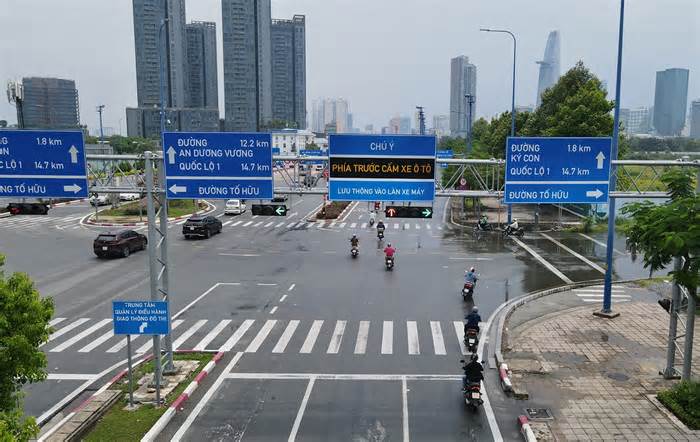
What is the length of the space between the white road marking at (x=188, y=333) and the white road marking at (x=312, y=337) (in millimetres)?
3879

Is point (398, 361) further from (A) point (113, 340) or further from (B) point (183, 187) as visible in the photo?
(A) point (113, 340)

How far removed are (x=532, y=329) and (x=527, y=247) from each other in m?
16.0

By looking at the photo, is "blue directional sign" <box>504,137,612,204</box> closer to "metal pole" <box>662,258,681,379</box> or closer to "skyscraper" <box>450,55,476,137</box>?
"metal pole" <box>662,258,681,379</box>

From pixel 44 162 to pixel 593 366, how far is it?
1589 cm

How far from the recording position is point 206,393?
13391mm

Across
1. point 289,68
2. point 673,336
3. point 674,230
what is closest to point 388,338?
point 673,336

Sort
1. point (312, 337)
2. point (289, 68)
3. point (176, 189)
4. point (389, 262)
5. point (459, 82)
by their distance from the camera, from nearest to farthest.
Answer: point (176, 189)
point (312, 337)
point (389, 262)
point (289, 68)
point (459, 82)

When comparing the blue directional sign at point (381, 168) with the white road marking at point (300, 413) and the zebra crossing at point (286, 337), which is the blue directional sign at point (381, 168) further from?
the white road marking at point (300, 413)

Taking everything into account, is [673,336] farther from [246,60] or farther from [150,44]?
[246,60]

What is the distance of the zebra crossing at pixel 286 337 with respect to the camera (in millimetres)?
16438

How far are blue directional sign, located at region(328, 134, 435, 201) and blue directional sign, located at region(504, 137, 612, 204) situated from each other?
2.34 m

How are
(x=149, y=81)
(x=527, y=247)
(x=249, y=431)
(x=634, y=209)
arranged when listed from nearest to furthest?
1. (x=249, y=431)
2. (x=634, y=209)
3. (x=527, y=247)
4. (x=149, y=81)

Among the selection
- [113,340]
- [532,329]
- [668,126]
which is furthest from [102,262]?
[668,126]

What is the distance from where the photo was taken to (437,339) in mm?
17281
